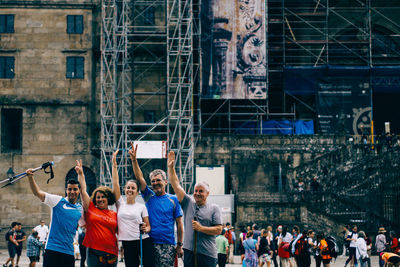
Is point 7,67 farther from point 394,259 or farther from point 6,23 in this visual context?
point 394,259

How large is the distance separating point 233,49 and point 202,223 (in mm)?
26342

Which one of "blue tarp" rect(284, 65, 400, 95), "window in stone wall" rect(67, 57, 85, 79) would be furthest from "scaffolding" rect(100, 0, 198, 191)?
"blue tarp" rect(284, 65, 400, 95)

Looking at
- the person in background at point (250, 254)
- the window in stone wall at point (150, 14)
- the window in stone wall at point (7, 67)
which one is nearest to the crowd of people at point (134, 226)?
the person in background at point (250, 254)

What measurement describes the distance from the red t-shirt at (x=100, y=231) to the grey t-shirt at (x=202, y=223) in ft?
3.39

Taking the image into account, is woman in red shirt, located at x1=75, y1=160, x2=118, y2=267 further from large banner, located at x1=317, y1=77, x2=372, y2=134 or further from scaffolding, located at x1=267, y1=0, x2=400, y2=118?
scaffolding, located at x1=267, y1=0, x2=400, y2=118

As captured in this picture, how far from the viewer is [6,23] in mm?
37625

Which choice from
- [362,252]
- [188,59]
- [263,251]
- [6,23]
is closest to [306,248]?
[263,251]

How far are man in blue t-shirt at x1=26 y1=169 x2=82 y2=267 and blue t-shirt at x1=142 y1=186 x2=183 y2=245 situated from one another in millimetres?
1050

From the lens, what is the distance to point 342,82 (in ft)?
119

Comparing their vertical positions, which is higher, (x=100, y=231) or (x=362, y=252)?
(x=100, y=231)

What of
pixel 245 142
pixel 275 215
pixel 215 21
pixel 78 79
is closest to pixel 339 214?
pixel 275 215

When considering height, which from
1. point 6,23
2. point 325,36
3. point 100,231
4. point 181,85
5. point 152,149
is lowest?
point 100,231

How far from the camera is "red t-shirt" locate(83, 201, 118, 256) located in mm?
9898

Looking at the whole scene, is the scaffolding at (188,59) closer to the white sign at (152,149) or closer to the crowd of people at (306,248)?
the white sign at (152,149)
